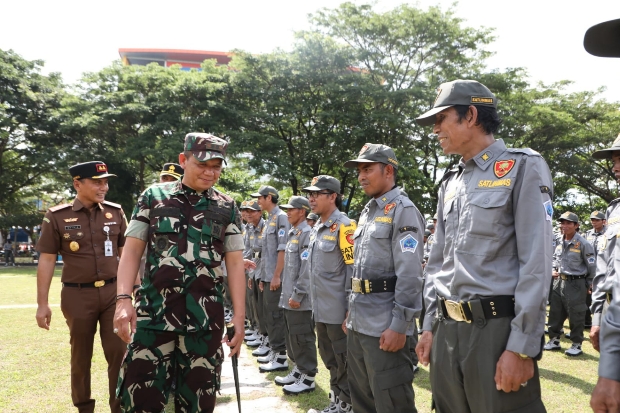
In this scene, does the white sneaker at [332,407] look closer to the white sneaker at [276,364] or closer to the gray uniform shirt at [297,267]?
the gray uniform shirt at [297,267]

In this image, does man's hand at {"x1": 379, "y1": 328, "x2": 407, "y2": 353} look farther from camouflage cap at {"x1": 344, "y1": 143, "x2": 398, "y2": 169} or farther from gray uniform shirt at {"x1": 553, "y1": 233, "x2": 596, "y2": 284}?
gray uniform shirt at {"x1": 553, "y1": 233, "x2": 596, "y2": 284}

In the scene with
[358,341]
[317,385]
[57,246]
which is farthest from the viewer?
[317,385]

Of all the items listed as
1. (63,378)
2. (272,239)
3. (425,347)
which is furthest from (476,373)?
(272,239)

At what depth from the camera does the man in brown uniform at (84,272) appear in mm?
4227

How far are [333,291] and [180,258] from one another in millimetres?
1936

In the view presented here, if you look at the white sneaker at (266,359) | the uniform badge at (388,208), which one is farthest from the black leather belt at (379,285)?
the white sneaker at (266,359)

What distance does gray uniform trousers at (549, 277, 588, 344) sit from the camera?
8.10 m

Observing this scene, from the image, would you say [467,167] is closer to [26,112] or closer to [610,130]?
[610,130]

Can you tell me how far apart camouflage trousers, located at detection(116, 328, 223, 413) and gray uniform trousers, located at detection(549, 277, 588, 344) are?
6944 mm

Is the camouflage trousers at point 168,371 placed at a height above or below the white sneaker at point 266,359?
above

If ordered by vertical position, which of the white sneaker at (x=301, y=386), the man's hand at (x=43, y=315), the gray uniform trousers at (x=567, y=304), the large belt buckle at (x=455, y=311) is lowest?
the white sneaker at (x=301, y=386)

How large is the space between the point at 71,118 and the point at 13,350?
65.5 ft

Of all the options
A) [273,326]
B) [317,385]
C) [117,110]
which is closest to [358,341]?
[317,385]

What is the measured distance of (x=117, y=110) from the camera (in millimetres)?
23344
